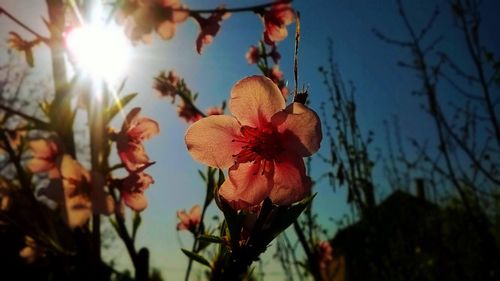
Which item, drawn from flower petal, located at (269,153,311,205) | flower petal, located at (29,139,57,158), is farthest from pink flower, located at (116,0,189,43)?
flower petal, located at (269,153,311,205)

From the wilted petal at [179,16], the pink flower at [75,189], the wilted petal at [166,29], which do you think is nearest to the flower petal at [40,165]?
the pink flower at [75,189]

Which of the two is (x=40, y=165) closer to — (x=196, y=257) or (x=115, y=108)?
(x=115, y=108)

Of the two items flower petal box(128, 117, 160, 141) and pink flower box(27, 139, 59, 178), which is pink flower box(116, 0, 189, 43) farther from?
pink flower box(27, 139, 59, 178)

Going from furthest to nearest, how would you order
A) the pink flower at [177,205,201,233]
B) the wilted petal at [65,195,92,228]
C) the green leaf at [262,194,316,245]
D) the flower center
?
the pink flower at [177,205,201,233], the wilted petal at [65,195,92,228], the flower center, the green leaf at [262,194,316,245]

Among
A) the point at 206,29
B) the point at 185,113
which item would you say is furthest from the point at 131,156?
the point at 185,113

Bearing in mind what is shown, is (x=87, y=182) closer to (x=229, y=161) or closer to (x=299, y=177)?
(x=229, y=161)

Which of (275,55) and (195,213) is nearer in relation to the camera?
(195,213)

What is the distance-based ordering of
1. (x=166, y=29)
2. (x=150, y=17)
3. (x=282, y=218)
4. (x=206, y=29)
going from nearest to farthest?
(x=282, y=218), (x=150, y=17), (x=166, y=29), (x=206, y=29)
